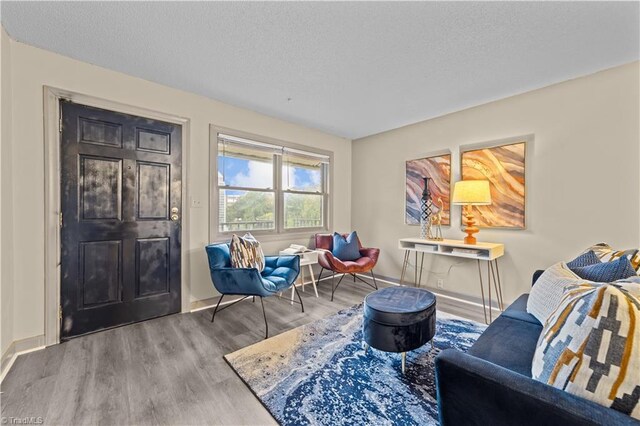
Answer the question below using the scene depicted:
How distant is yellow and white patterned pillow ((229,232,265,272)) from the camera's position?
9.04 ft

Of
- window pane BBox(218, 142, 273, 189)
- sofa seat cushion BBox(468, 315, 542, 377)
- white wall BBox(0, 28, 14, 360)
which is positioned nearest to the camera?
sofa seat cushion BBox(468, 315, 542, 377)

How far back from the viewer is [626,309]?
812mm

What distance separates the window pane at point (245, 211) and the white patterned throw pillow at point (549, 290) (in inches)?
117

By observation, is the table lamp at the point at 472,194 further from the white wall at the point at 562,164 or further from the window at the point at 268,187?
the window at the point at 268,187

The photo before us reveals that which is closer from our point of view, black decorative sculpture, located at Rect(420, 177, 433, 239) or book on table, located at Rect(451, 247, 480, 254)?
book on table, located at Rect(451, 247, 480, 254)

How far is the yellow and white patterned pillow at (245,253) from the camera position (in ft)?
9.04

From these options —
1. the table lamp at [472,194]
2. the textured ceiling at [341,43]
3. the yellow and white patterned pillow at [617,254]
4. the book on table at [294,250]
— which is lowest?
the book on table at [294,250]

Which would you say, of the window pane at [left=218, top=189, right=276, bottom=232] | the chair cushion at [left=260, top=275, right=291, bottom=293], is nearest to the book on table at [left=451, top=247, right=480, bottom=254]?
the chair cushion at [left=260, top=275, right=291, bottom=293]

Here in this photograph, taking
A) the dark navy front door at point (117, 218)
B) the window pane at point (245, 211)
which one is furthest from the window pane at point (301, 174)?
the dark navy front door at point (117, 218)

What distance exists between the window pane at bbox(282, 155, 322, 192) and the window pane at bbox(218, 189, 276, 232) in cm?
39

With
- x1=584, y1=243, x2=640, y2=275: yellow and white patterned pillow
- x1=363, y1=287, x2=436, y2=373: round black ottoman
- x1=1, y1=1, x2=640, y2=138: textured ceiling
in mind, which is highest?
x1=1, y1=1, x2=640, y2=138: textured ceiling

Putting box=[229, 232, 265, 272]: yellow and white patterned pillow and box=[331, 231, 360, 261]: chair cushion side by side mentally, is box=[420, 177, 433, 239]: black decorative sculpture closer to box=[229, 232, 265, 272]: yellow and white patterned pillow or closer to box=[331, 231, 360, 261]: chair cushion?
box=[331, 231, 360, 261]: chair cushion

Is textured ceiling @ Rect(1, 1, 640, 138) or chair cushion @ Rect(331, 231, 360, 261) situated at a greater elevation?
textured ceiling @ Rect(1, 1, 640, 138)

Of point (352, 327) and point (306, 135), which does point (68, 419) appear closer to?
point (352, 327)
